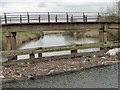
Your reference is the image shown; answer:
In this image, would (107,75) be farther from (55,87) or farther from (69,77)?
(55,87)

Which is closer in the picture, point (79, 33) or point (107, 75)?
point (107, 75)

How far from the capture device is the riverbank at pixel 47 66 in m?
25.9

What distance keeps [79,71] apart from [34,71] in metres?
4.39

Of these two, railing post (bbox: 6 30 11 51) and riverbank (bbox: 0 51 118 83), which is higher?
railing post (bbox: 6 30 11 51)

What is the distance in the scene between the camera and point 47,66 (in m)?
29.2

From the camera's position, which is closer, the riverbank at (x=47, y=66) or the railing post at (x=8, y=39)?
the riverbank at (x=47, y=66)

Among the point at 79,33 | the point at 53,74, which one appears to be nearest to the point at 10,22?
the point at 53,74

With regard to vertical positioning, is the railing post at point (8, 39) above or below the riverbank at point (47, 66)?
above

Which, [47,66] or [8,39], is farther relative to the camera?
[8,39]

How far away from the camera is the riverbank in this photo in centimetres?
2591

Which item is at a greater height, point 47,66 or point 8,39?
point 8,39

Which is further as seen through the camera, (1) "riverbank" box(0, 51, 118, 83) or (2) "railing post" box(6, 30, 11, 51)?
(2) "railing post" box(6, 30, 11, 51)

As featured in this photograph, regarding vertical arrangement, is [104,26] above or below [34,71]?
above

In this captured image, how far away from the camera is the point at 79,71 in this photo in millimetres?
27641
